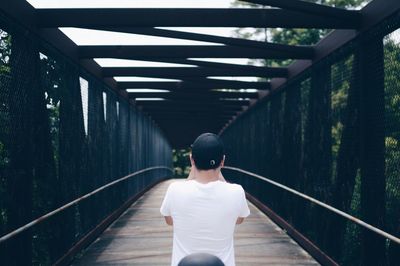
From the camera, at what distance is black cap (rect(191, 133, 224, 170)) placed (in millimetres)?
2764

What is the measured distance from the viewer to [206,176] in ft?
9.19

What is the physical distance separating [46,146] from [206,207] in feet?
13.6

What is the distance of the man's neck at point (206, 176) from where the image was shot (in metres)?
2.80

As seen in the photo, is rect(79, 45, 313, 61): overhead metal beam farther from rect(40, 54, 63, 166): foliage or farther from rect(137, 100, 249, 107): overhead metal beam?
rect(137, 100, 249, 107): overhead metal beam

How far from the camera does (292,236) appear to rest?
31.0 ft

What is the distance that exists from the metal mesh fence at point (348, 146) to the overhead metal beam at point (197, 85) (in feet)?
5.05

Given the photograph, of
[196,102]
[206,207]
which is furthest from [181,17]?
[196,102]

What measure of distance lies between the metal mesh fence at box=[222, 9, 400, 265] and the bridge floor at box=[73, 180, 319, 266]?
17.5 inches

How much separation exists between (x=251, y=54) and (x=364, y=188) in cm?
377

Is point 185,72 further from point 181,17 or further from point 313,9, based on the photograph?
point 313,9

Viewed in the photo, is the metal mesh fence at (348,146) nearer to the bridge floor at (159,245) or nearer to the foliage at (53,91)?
the bridge floor at (159,245)

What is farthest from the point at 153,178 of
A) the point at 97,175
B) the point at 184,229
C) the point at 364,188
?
the point at 184,229

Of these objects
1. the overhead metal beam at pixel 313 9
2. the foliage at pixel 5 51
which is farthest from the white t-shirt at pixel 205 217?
the overhead metal beam at pixel 313 9

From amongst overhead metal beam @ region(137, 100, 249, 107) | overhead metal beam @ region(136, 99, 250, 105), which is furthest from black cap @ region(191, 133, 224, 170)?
overhead metal beam @ region(137, 100, 249, 107)
